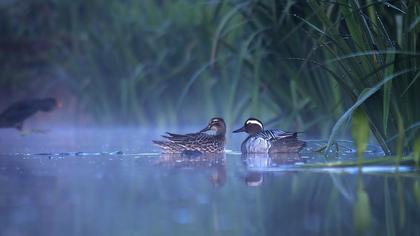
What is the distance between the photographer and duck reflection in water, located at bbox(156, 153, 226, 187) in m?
4.85

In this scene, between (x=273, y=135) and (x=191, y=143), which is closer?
(x=273, y=135)

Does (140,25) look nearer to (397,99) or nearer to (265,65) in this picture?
(265,65)

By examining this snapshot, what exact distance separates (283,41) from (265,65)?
0.93 metres

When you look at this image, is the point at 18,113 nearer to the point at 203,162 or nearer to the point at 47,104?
the point at 47,104

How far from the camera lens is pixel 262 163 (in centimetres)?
589

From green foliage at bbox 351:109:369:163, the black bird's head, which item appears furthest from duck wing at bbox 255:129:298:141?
the black bird's head

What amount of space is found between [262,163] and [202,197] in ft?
6.57

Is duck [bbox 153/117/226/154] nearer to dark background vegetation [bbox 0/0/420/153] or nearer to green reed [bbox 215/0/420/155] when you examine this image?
dark background vegetation [bbox 0/0/420/153]

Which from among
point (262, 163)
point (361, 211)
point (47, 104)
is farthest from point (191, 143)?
point (47, 104)

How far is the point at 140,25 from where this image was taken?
1136 cm

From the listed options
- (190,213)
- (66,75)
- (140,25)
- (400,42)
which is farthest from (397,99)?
(66,75)

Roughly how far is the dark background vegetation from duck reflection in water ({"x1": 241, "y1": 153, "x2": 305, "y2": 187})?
1.55 feet

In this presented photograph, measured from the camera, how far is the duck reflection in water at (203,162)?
15.9ft

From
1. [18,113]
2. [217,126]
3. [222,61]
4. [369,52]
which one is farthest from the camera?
[18,113]
